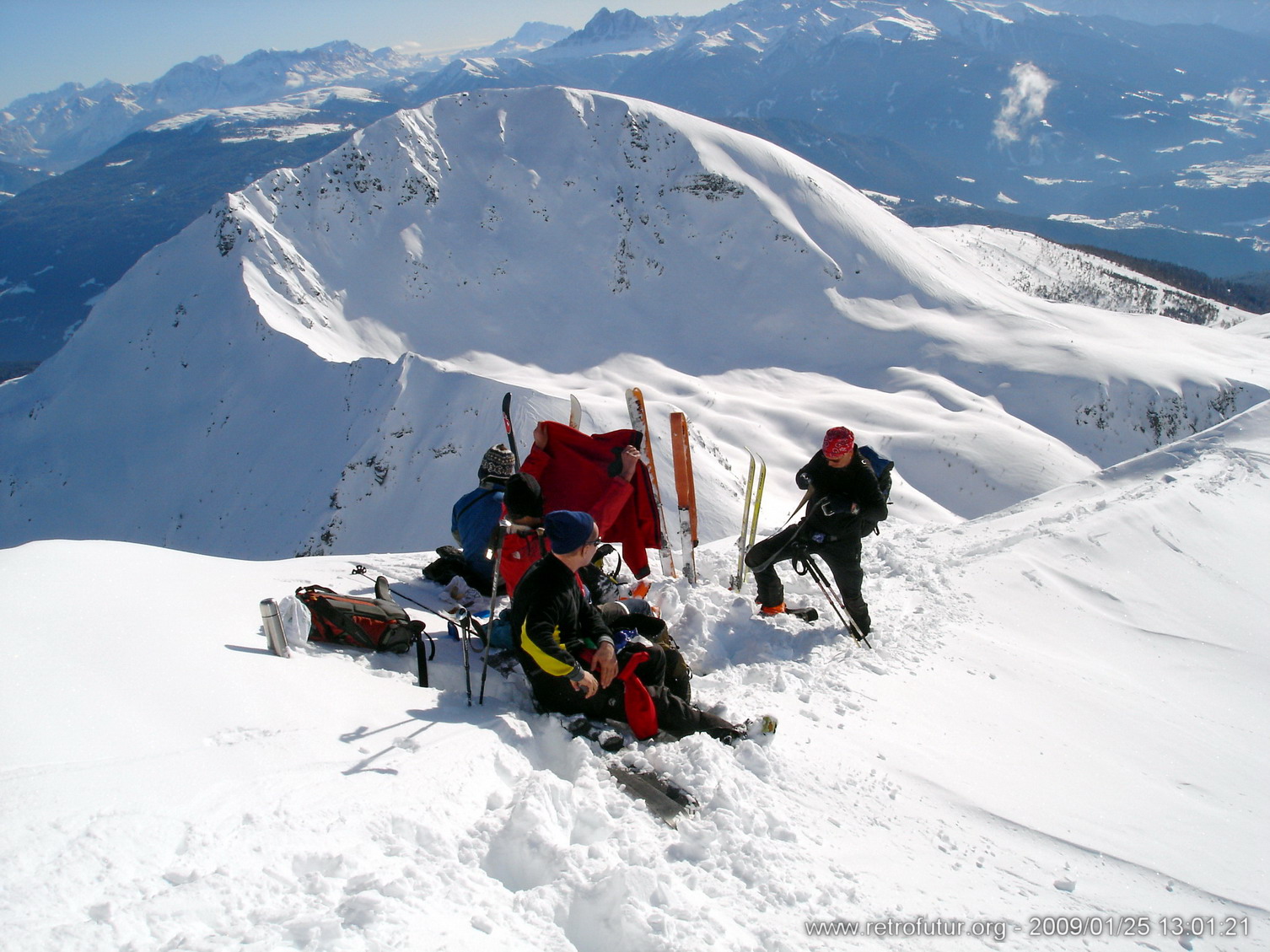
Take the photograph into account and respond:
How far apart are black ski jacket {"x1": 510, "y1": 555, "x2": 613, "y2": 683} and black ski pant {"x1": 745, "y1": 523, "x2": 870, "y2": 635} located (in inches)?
121

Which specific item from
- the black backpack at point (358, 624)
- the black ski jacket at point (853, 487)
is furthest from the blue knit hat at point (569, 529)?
the black ski jacket at point (853, 487)

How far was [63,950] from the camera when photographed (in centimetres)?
225

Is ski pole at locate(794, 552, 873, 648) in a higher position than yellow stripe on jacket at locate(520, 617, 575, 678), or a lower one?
lower

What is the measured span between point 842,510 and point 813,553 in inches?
27.1

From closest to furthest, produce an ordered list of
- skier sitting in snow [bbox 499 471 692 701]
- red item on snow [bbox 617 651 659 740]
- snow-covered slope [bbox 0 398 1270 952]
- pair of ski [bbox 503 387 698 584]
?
snow-covered slope [bbox 0 398 1270 952]
red item on snow [bbox 617 651 659 740]
skier sitting in snow [bbox 499 471 692 701]
pair of ski [bbox 503 387 698 584]

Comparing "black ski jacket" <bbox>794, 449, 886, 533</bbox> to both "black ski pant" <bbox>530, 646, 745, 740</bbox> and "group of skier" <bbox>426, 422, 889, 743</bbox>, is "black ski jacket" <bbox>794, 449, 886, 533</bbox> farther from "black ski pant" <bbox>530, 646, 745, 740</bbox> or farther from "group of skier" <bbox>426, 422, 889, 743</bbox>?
"black ski pant" <bbox>530, 646, 745, 740</bbox>

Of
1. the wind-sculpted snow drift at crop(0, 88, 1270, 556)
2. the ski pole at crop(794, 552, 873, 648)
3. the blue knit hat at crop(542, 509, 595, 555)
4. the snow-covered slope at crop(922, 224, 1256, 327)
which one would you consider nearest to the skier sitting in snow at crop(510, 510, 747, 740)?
the blue knit hat at crop(542, 509, 595, 555)

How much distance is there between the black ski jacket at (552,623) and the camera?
14.9 feet

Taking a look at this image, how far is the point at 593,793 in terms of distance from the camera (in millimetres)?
3914

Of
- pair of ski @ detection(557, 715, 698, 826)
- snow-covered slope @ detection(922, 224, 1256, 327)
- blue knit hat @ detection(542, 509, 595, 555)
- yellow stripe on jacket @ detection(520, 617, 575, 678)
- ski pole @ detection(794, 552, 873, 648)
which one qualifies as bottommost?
ski pole @ detection(794, 552, 873, 648)

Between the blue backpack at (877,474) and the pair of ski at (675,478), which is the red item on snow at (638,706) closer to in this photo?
the pair of ski at (675,478)

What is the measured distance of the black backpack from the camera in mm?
5695

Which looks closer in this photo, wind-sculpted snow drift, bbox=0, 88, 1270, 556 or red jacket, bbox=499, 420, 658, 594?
red jacket, bbox=499, 420, 658, 594

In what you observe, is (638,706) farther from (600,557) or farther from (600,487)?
(600,487)
